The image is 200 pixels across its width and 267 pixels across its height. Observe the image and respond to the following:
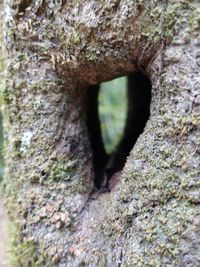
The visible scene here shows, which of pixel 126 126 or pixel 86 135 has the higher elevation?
pixel 86 135

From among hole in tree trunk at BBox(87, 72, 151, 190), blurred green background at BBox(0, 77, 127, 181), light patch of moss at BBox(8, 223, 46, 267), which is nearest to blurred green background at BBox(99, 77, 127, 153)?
blurred green background at BBox(0, 77, 127, 181)

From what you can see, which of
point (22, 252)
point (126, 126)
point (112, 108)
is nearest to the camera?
point (22, 252)

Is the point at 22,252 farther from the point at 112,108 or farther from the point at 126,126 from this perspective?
the point at 112,108

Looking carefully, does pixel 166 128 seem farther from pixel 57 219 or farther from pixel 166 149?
pixel 57 219

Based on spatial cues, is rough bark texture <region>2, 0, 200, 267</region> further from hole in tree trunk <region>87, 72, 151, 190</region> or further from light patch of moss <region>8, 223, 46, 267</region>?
hole in tree trunk <region>87, 72, 151, 190</region>

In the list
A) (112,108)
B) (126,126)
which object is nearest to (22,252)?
(126,126)

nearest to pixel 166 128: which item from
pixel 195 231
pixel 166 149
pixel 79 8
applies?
pixel 166 149
